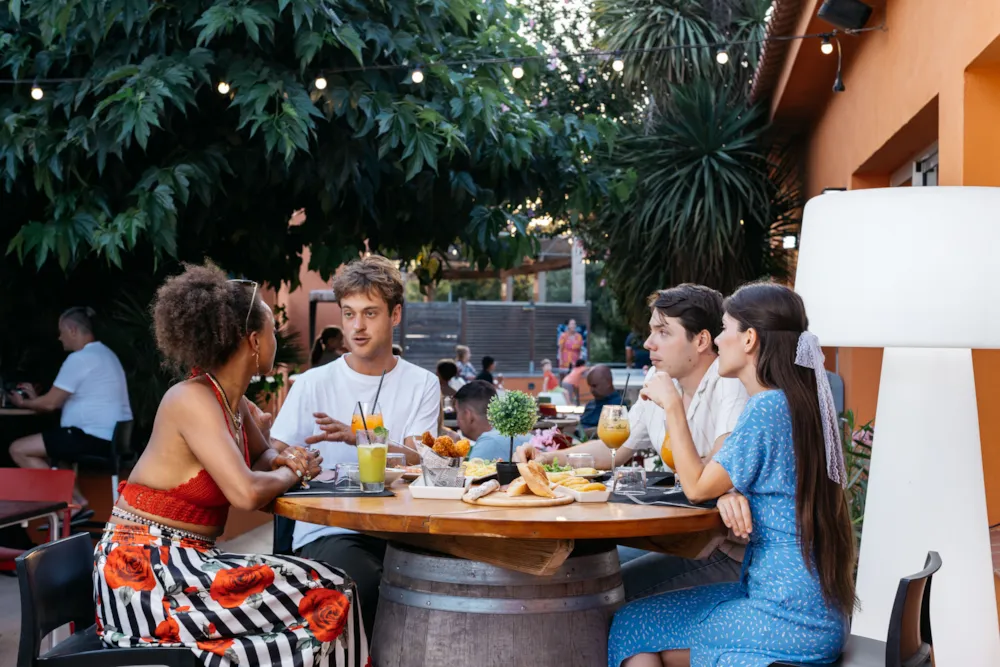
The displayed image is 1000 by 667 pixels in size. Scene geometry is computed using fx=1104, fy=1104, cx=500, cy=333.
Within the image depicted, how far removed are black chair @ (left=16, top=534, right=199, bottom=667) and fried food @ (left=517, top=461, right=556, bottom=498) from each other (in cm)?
90

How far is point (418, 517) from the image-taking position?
96.5 inches

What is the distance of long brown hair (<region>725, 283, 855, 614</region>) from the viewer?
2.58 meters

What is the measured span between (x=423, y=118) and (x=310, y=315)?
9.24m

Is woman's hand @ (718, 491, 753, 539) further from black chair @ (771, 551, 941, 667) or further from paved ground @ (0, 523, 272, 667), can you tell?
paved ground @ (0, 523, 272, 667)

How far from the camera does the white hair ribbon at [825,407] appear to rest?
2.60m

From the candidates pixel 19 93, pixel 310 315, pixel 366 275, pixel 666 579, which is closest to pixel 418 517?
pixel 666 579

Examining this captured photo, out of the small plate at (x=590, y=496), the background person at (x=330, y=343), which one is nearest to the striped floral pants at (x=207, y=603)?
the small plate at (x=590, y=496)

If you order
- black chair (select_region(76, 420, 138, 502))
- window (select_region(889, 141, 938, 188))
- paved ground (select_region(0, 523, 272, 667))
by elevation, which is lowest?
paved ground (select_region(0, 523, 272, 667))

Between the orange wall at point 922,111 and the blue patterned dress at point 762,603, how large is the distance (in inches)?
30.8

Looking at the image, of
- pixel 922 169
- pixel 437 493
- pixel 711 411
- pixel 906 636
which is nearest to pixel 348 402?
pixel 437 493

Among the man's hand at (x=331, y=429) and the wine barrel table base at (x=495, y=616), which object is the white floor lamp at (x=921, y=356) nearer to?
the wine barrel table base at (x=495, y=616)

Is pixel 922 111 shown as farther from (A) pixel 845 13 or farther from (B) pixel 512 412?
(B) pixel 512 412

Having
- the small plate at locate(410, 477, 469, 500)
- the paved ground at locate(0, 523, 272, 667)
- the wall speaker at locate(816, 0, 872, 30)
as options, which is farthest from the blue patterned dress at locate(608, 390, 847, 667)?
the wall speaker at locate(816, 0, 872, 30)

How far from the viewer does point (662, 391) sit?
2771mm
